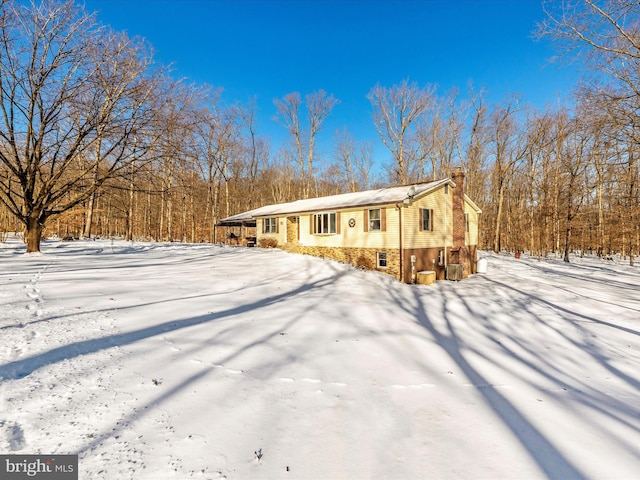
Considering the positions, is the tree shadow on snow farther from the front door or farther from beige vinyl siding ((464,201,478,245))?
the front door

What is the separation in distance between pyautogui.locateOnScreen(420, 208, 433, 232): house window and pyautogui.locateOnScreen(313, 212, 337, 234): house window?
495 centimetres

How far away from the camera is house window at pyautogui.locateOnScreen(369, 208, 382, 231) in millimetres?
15219

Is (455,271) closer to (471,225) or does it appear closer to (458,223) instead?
(458,223)

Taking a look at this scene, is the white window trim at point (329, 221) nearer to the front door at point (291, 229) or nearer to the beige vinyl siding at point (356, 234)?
the beige vinyl siding at point (356, 234)

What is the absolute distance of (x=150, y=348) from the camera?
423 centimetres

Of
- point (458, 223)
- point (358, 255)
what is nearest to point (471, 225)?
point (458, 223)

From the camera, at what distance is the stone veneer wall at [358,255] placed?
14516 millimetres

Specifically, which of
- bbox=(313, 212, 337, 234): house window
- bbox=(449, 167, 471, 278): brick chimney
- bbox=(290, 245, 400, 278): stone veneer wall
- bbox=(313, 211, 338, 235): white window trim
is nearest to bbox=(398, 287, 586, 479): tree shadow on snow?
bbox=(290, 245, 400, 278): stone veneer wall

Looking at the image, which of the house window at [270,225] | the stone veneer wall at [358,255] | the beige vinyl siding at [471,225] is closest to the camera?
the stone veneer wall at [358,255]

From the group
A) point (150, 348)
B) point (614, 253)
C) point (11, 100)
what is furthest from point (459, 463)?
point (614, 253)

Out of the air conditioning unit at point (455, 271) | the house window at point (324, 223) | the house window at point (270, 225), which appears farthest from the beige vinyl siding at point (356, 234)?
the air conditioning unit at point (455, 271)

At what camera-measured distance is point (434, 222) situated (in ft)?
52.1

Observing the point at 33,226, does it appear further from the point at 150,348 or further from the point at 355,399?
the point at 355,399

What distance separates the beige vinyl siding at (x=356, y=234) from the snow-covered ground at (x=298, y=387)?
277 inches
